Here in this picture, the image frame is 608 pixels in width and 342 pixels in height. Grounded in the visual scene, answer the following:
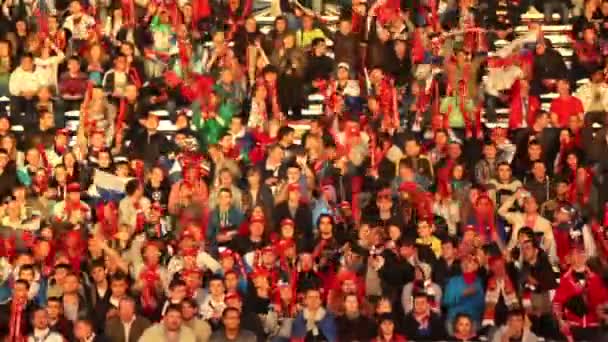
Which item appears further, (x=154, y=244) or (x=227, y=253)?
(x=154, y=244)

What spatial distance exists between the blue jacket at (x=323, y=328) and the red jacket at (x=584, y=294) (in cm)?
192

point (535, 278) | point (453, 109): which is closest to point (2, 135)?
point (453, 109)

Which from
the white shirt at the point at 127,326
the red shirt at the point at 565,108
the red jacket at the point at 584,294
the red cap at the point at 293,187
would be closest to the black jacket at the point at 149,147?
the red cap at the point at 293,187

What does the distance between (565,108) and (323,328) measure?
3868 mm

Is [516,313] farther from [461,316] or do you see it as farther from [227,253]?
[227,253]

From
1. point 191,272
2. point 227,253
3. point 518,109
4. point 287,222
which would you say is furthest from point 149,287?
point 518,109

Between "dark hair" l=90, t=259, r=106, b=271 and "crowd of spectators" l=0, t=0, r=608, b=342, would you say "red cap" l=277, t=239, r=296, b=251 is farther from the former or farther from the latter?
"dark hair" l=90, t=259, r=106, b=271

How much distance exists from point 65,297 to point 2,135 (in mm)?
2795

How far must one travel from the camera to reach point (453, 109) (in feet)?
53.2

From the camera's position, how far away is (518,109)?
16266 mm

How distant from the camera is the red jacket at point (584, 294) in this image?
13846mm

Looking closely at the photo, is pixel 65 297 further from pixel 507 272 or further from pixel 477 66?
pixel 477 66

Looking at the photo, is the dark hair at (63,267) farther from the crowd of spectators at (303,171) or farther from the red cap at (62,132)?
the red cap at (62,132)

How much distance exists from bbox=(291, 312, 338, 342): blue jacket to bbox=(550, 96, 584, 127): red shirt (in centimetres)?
358
